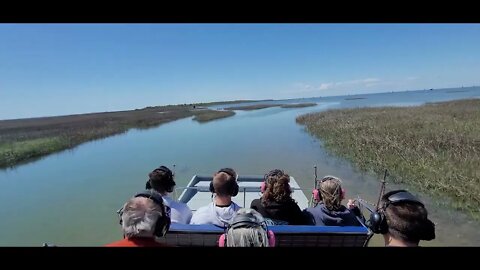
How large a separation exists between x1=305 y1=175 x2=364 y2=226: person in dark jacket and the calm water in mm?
2852

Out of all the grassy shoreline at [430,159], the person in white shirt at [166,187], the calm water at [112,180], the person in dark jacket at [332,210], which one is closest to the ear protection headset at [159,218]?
the person in white shirt at [166,187]

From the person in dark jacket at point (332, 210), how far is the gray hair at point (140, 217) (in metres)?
2.38

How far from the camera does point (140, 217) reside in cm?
199

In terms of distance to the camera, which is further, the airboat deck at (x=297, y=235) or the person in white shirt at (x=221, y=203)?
the person in white shirt at (x=221, y=203)

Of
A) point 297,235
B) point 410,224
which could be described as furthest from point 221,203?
point 410,224

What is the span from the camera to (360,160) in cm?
1316

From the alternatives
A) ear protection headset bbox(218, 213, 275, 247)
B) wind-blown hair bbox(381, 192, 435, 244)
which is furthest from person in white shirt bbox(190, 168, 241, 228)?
wind-blown hair bbox(381, 192, 435, 244)

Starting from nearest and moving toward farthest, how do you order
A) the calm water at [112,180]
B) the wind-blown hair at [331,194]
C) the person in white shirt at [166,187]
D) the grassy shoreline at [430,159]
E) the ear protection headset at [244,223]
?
1. the ear protection headset at [244,223]
2. the wind-blown hair at [331,194]
3. the person in white shirt at [166,187]
4. the calm water at [112,180]
5. the grassy shoreline at [430,159]

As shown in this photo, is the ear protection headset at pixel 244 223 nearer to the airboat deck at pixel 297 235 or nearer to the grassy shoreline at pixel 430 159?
the airboat deck at pixel 297 235

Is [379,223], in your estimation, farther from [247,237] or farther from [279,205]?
[279,205]

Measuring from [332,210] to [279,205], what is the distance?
0.72 m

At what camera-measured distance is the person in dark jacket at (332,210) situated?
3816mm
